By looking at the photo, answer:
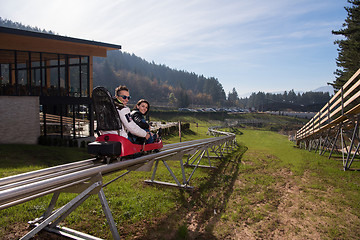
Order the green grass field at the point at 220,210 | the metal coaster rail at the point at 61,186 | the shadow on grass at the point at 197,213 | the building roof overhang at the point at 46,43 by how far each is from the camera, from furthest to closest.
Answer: the building roof overhang at the point at 46,43 < the green grass field at the point at 220,210 < the shadow on grass at the point at 197,213 < the metal coaster rail at the point at 61,186

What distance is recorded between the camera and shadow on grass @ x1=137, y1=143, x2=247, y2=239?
16.5 ft

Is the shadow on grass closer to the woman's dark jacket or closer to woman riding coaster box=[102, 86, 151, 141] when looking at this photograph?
woman riding coaster box=[102, 86, 151, 141]

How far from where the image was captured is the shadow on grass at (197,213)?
503 centimetres

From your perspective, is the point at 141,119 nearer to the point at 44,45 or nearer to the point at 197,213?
the point at 197,213

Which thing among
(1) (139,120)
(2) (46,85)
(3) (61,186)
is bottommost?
(3) (61,186)

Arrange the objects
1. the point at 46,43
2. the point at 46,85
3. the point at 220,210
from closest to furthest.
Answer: the point at 220,210 < the point at 46,43 < the point at 46,85

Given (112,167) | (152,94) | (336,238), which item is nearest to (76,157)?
(112,167)

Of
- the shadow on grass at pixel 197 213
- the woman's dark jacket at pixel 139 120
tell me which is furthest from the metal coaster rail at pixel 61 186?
the shadow on grass at pixel 197 213

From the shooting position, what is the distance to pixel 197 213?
6090 mm

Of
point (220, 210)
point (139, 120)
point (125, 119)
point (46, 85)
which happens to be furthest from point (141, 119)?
point (46, 85)

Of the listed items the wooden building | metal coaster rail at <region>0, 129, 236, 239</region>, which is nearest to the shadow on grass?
metal coaster rail at <region>0, 129, 236, 239</region>

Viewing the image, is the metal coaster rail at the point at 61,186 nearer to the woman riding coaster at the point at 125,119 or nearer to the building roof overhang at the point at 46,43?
the woman riding coaster at the point at 125,119

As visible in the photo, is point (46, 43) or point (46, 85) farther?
point (46, 85)

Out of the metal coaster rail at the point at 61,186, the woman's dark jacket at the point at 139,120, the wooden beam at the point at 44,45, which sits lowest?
the metal coaster rail at the point at 61,186
